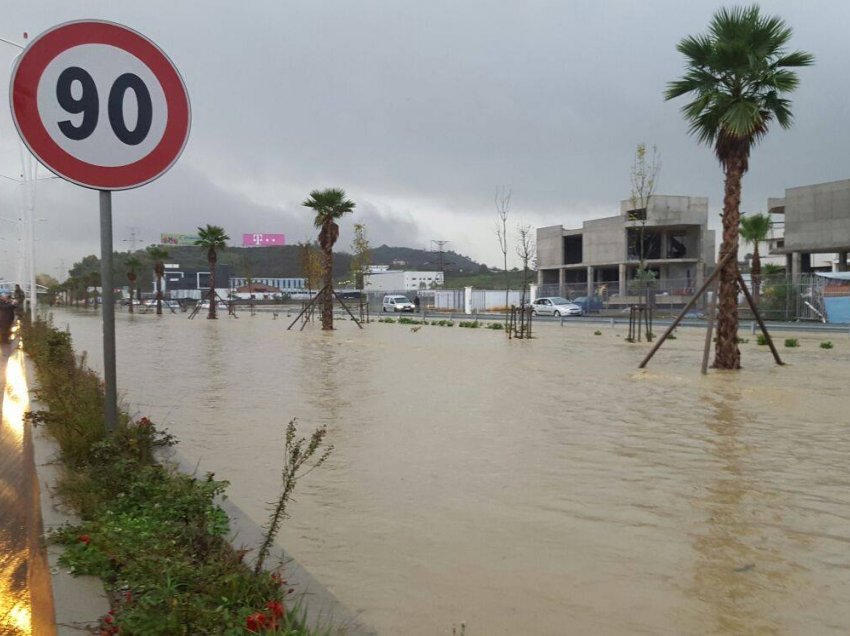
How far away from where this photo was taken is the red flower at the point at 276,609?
2843mm

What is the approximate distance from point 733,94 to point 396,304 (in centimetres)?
4806

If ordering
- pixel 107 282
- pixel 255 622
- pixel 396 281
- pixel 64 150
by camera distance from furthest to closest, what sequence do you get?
pixel 396 281 → pixel 107 282 → pixel 64 150 → pixel 255 622

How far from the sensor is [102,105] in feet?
12.5

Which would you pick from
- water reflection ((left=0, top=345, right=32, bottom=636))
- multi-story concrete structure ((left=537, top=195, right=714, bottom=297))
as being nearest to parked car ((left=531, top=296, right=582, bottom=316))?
multi-story concrete structure ((left=537, top=195, right=714, bottom=297))

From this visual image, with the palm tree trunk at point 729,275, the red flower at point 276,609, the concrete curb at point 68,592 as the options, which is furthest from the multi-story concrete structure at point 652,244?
the red flower at point 276,609

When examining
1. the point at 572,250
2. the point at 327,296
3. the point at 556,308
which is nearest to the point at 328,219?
the point at 327,296

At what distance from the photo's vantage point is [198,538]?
3.55 metres

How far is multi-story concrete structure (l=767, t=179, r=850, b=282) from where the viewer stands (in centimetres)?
4362

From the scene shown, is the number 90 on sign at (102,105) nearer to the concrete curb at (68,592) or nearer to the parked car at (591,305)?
the concrete curb at (68,592)

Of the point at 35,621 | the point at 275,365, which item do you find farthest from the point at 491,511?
the point at 275,365

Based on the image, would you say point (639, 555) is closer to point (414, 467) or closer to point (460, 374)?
point (414, 467)

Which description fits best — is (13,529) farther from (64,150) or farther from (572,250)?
(572,250)

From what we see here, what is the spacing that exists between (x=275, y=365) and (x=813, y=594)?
603 inches

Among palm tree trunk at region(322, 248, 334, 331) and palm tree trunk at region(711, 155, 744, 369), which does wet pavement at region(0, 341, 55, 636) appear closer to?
palm tree trunk at region(711, 155, 744, 369)
